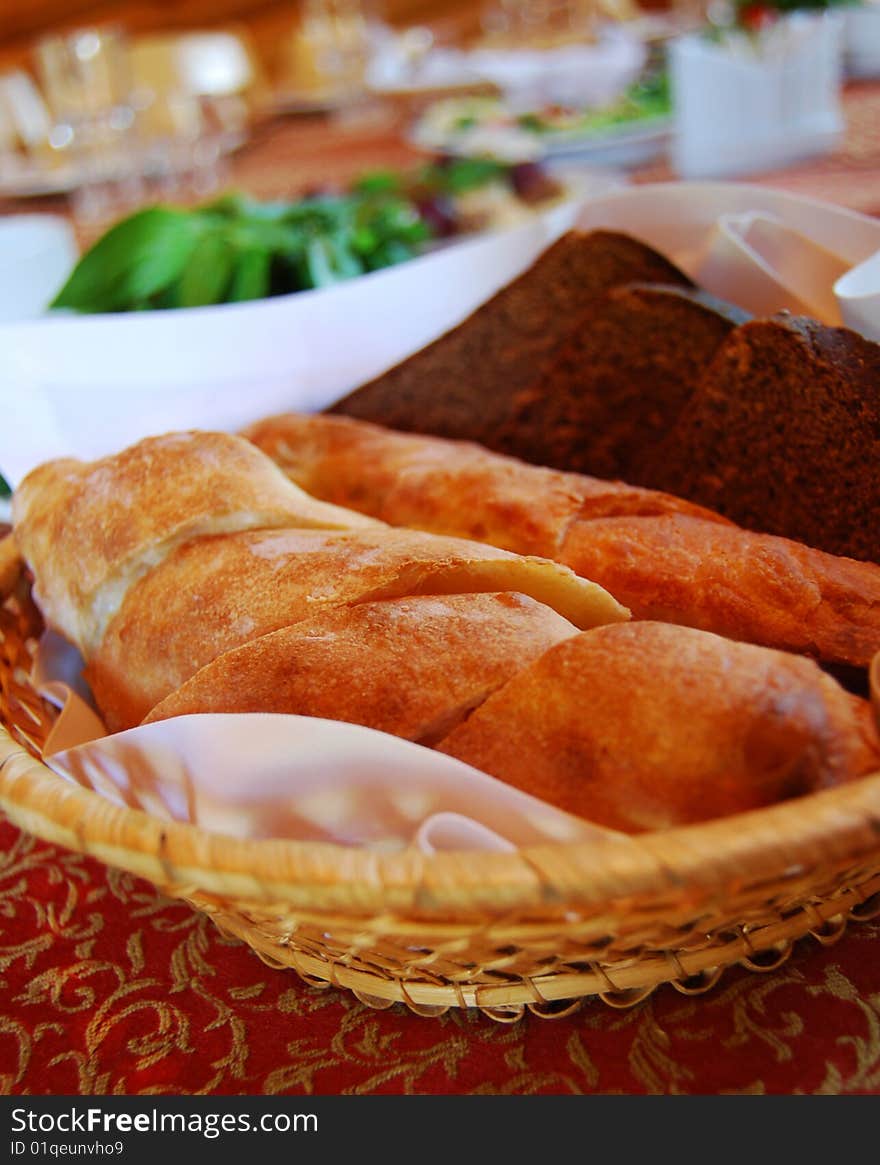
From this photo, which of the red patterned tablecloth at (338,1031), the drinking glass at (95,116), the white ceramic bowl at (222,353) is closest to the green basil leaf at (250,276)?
the white ceramic bowl at (222,353)

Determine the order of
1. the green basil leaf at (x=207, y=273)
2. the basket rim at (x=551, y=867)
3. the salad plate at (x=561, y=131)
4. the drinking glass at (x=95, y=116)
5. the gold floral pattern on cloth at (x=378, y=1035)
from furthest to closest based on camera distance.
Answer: the drinking glass at (x=95, y=116) < the salad plate at (x=561, y=131) < the green basil leaf at (x=207, y=273) < the gold floral pattern on cloth at (x=378, y=1035) < the basket rim at (x=551, y=867)

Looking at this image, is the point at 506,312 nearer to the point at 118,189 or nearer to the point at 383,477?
the point at 383,477

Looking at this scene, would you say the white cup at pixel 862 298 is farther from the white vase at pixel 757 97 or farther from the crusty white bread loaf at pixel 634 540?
the white vase at pixel 757 97

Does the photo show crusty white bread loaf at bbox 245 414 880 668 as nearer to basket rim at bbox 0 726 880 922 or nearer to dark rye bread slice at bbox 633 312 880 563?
dark rye bread slice at bbox 633 312 880 563

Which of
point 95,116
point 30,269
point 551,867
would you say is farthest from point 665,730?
point 95,116

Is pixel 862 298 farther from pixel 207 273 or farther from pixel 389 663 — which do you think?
pixel 207 273

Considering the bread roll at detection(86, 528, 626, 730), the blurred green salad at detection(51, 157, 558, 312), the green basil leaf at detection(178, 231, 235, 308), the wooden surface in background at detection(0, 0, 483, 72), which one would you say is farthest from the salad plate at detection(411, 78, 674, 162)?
the wooden surface in background at detection(0, 0, 483, 72)
